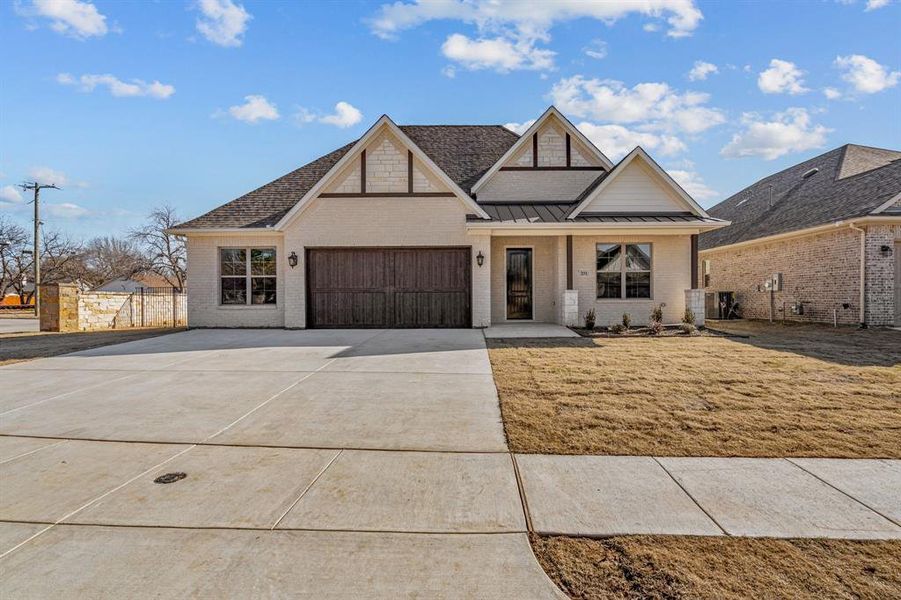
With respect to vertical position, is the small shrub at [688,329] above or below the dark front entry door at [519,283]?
below

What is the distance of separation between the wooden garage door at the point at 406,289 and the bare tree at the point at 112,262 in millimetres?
38872

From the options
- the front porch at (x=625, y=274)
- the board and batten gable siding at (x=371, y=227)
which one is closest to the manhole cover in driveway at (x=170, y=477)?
the board and batten gable siding at (x=371, y=227)

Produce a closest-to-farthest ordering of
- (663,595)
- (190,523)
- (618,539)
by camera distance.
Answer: (663,595), (618,539), (190,523)

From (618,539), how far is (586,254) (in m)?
12.2

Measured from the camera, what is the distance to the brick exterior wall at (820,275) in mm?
13945

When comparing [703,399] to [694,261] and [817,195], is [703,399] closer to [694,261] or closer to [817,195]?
[694,261]

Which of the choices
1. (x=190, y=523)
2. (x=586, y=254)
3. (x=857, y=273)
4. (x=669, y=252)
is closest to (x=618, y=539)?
(x=190, y=523)

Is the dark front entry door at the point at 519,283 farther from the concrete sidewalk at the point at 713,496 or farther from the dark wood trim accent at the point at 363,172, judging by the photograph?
the concrete sidewalk at the point at 713,496

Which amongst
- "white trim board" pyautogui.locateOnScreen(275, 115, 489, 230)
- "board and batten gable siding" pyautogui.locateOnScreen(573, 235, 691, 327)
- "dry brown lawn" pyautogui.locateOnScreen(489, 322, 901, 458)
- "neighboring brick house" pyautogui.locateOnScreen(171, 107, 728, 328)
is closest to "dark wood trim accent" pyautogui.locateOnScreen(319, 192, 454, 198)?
"neighboring brick house" pyautogui.locateOnScreen(171, 107, 728, 328)

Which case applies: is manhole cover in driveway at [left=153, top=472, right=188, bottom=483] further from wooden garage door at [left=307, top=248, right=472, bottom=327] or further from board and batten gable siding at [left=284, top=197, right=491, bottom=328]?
board and batten gable siding at [left=284, top=197, right=491, bottom=328]

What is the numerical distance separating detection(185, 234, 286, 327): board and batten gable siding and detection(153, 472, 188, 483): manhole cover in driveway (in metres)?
11.2

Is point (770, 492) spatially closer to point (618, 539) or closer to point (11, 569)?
point (618, 539)

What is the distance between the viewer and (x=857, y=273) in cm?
1427

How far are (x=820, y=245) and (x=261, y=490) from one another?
18.6 metres
